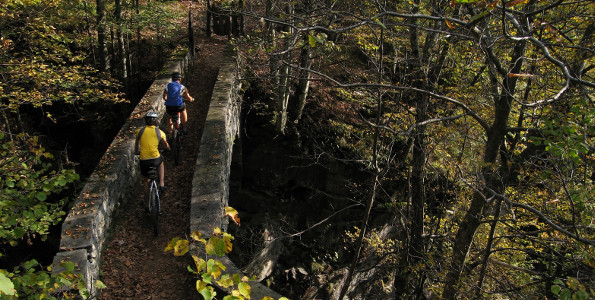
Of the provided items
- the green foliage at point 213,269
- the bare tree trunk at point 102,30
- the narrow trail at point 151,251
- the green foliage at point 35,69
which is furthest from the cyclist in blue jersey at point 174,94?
the green foliage at point 213,269

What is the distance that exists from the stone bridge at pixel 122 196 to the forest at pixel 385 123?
0.56m

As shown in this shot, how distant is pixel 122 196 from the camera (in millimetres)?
6668

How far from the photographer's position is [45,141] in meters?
12.3

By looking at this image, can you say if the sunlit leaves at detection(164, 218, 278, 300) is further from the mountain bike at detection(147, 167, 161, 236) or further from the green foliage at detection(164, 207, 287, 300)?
the mountain bike at detection(147, 167, 161, 236)

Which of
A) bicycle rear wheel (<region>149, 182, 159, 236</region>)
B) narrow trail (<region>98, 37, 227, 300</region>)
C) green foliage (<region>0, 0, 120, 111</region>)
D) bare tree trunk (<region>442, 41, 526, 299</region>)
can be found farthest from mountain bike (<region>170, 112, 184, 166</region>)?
bare tree trunk (<region>442, 41, 526, 299</region>)

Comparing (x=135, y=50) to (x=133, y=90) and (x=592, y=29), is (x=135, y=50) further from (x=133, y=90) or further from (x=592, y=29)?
(x=592, y=29)

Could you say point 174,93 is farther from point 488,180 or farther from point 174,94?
point 488,180

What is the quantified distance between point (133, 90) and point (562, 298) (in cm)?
1551

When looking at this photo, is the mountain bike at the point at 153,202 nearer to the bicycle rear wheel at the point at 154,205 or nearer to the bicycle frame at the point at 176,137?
the bicycle rear wheel at the point at 154,205

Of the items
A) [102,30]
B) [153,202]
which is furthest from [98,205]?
[102,30]

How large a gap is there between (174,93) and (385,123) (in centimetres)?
580

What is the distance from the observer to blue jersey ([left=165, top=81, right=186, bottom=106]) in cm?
794

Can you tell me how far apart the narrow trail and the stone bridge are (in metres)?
0.22

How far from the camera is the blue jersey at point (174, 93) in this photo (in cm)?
794
